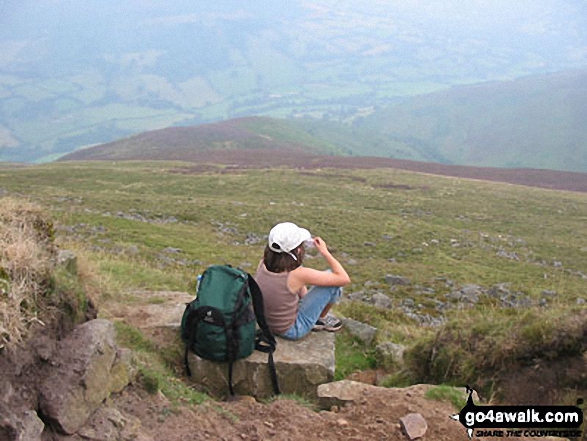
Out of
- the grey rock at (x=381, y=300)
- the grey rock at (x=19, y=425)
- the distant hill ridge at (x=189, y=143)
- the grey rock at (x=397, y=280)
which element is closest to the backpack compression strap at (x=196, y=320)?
the grey rock at (x=19, y=425)

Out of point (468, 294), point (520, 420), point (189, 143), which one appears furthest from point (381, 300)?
point (189, 143)

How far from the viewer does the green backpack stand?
710 cm

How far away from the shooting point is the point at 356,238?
3216 cm

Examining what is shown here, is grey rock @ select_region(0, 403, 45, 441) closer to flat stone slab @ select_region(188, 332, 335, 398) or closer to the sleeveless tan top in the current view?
flat stone slab @ select_region(188, 332, 335, 398)

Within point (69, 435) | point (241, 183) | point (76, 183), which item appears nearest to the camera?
point (69, 435)

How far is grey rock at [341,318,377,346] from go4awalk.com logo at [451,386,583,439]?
415 centimetres

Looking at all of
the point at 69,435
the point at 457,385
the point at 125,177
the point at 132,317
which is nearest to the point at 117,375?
the point at 69,435

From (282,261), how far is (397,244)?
24.7 m

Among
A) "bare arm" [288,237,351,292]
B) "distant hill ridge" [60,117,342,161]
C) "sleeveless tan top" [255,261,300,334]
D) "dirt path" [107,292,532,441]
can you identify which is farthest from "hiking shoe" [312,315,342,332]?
"distant hill ridge" [60,117,342,161]

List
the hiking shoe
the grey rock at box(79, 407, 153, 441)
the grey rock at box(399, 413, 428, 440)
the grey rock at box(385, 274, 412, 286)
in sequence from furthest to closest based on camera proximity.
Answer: the grey rock at box(385, 274, 412, 286) < the hiking shoe < the grey rock at box(399, 413, 428, 440) < the grey rock at box(79, 407, 153, 441)

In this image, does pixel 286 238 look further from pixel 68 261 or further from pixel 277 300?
pixel 68 261

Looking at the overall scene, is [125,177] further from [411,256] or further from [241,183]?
[411,256]

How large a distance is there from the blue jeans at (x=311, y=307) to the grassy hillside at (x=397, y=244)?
179 cm

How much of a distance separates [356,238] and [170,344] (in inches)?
984
